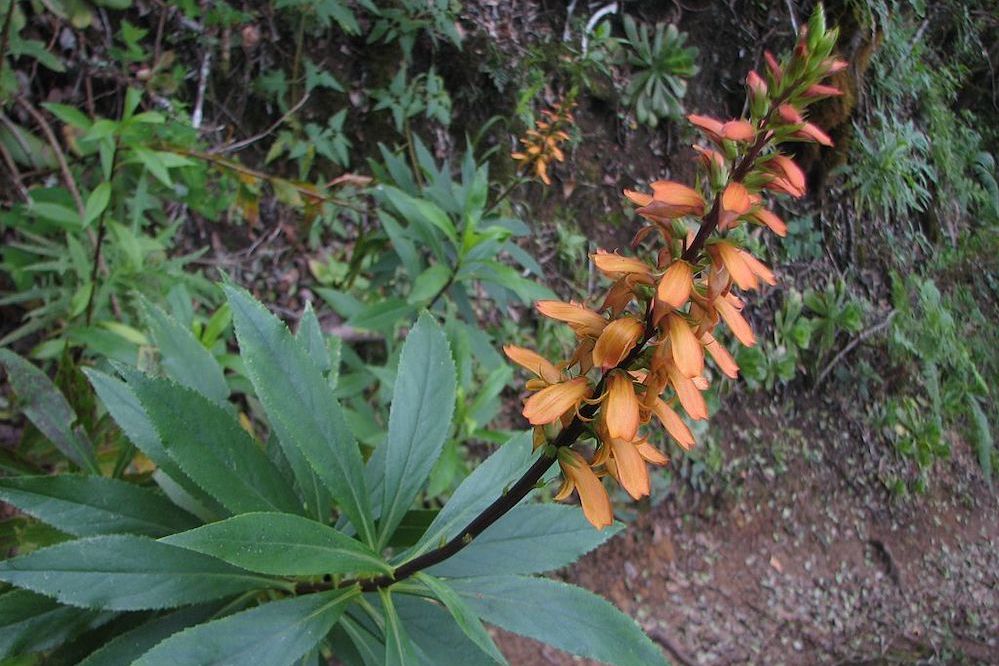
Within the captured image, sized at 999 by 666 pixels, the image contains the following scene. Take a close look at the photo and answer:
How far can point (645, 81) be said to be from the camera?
187 inches

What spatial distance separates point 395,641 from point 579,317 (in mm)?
684

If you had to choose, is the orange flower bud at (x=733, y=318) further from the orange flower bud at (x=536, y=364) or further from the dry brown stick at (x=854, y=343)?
the dry brown stick at (x=854, y=343)

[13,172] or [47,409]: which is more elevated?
[13,172]

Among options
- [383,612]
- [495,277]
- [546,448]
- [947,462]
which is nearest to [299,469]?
[383,612]

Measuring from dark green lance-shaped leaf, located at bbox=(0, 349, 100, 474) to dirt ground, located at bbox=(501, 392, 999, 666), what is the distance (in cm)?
212

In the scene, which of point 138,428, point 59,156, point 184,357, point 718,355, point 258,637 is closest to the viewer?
point 718,355

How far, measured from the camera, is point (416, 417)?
1530 mm

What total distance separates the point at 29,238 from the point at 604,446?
259 centimetres

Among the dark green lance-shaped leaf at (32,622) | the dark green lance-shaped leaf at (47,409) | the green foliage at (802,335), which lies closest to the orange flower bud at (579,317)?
the dark green lance-shaped leaf at (32,622)

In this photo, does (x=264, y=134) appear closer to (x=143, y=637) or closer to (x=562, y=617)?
(x=143, y=637)

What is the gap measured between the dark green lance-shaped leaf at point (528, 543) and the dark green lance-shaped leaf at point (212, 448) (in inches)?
15.0

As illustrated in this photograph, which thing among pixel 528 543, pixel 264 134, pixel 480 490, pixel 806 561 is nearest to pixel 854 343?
pixel 806 561

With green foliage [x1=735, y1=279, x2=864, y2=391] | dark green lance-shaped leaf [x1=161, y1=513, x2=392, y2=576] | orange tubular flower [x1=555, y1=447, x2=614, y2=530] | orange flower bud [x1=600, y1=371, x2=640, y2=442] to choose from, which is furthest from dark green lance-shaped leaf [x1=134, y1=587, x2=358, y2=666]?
green foliage [x1=735, y1=279, x2=864, y2=391]

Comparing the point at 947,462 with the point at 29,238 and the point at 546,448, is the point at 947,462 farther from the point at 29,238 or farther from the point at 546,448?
the point at 29,238
